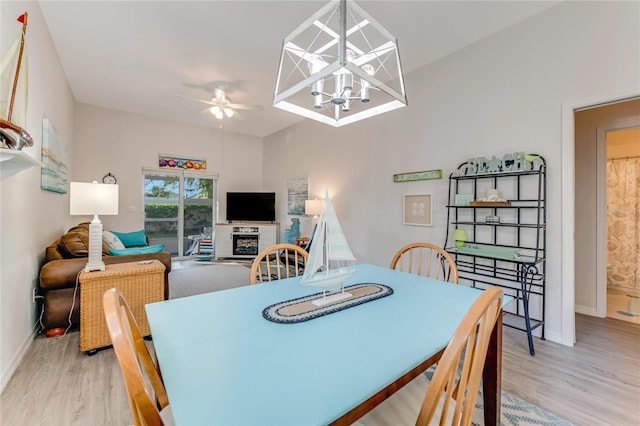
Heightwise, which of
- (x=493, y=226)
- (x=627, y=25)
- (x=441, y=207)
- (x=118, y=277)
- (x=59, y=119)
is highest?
(x=627, y=25)

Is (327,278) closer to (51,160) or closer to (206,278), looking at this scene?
(51,160)

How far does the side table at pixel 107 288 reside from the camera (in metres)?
2.12

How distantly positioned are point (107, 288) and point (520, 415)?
2.92 metres

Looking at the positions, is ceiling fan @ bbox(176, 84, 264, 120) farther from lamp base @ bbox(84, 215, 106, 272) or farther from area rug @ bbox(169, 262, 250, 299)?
area rug @ bbox(169, 262, 250, 299)

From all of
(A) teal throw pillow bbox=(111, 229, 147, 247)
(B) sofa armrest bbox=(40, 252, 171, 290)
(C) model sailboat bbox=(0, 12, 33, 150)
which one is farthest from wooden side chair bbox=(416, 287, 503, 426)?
(A) teal throw pillow bbox=(111, 229, 147, 247)

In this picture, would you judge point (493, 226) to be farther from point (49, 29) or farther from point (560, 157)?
point (49, 29)

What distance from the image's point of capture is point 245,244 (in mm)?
6215

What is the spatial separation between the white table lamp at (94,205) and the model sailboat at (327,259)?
196 cm

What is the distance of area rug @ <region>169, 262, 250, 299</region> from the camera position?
3.93m

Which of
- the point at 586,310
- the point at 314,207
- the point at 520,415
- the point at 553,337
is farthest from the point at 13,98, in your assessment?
the point at 586,310

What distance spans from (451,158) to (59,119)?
4.88 meters

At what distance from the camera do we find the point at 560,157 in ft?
7.88

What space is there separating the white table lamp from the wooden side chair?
8.45 feet

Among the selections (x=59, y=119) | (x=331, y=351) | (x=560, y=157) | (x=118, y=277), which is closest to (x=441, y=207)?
(x=560, y=157)
